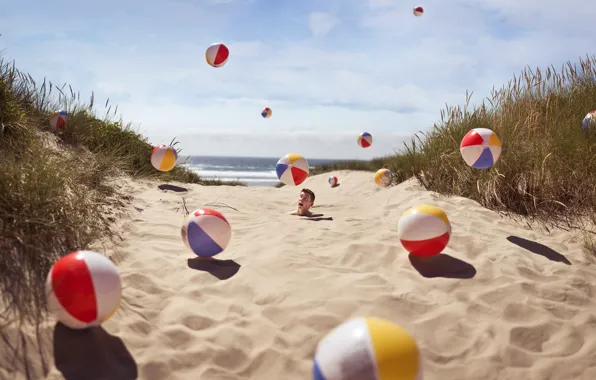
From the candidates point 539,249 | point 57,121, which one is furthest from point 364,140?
point 539,249

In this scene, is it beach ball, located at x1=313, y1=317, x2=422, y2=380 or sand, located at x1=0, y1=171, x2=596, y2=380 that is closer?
beach ball, located at x1=313, y1=317, x2=422, y2=380

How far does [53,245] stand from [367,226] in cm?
377

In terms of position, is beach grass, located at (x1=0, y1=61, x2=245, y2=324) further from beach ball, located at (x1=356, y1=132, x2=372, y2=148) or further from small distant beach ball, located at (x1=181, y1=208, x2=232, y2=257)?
beach ball, located at (x1=356, y1=132, x2=372, y2=148)

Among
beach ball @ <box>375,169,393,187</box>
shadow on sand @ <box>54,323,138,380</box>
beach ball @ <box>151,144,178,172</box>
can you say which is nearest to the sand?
shadow on sand @ <box>54,323,138,380</box>

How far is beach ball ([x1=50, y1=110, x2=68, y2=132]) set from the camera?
28.2ft

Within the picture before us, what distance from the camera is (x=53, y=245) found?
376cm

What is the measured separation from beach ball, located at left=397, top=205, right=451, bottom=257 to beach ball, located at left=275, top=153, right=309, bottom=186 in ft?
12.7

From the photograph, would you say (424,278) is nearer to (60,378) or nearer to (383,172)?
(60,378)

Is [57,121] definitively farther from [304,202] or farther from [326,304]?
[326,304]

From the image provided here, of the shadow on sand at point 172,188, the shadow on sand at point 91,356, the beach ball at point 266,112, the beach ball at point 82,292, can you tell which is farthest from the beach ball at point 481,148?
the beach ball at point 266,112

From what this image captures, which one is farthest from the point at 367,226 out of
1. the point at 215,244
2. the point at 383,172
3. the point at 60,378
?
the point at 383,172

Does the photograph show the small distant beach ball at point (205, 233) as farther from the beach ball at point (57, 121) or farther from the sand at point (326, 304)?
the beach ball at point (57, 121)

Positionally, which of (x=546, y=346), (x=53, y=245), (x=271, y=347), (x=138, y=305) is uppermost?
(x=53, y=245)

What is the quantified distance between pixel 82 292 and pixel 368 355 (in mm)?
1910
